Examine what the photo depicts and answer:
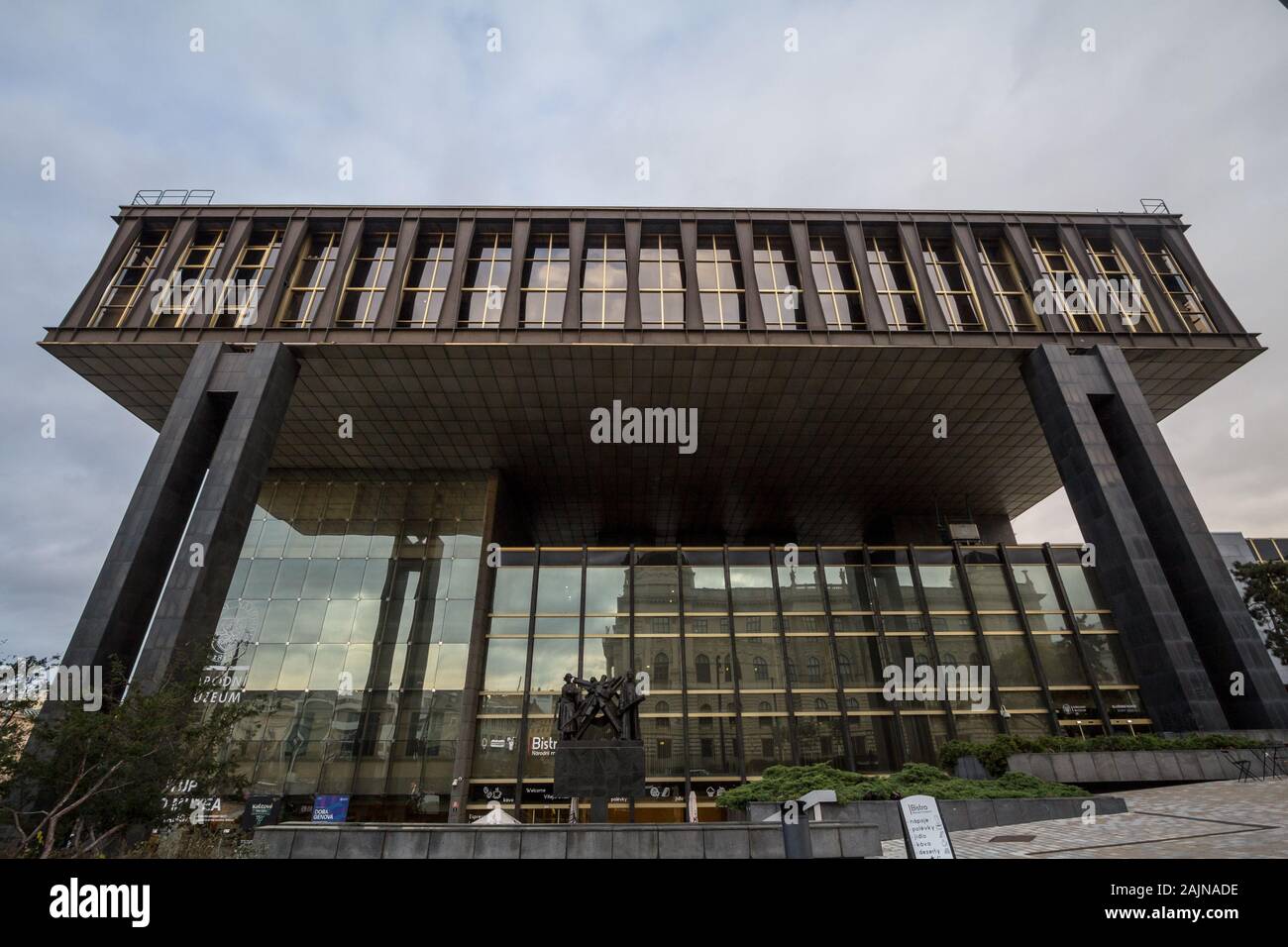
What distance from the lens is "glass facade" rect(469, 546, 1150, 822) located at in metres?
27.3

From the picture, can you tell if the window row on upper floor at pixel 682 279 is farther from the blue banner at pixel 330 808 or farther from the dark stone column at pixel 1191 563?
the blue banner at pixel 330 808

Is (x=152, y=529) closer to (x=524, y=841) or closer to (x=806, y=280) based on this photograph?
(x=524, y=841)

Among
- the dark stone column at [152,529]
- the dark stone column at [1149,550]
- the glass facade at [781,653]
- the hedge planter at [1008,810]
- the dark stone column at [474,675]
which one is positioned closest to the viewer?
the hedge planter at [1008,810]

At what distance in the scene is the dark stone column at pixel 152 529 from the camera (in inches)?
827

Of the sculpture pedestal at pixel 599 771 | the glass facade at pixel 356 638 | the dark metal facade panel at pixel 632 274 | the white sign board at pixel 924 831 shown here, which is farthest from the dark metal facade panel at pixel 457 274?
the white sign board at pixel 924 831

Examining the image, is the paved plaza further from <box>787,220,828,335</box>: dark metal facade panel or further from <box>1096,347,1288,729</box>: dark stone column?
<box>787,220,828,335</box>: dark metal facade panel

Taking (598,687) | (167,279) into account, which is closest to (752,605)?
(598,687)

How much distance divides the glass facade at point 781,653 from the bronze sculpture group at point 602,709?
11402 millimetres

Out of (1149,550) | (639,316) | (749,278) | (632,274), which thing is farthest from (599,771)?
(1149,550)

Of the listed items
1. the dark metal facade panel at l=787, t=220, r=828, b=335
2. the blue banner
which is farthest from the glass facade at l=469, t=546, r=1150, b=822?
the dark metal facade panel at l=787, t=220, r=828, b=335

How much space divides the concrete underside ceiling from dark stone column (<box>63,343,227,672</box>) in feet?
11.1

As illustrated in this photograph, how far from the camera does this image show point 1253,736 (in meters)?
19.3

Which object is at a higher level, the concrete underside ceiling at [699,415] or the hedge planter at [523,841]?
the concrete underside ceiling at [699,415]
